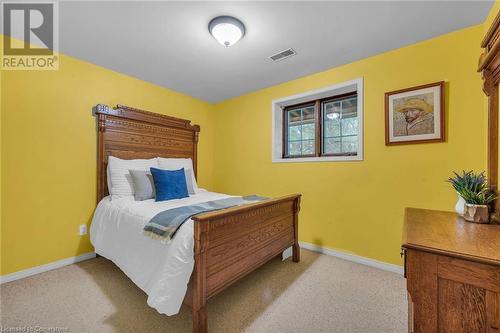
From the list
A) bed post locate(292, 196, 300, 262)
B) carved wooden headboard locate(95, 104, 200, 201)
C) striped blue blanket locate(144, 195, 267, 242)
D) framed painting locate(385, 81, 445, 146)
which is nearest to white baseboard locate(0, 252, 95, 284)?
carved wooden headboard locate(95, 104, 200, 201)

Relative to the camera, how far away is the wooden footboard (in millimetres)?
1346

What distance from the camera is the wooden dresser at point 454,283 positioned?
0.78m

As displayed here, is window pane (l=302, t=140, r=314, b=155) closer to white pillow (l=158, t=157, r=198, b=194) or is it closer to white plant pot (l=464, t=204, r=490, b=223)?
white pillow (l=158, t=157, r=198, b=194)

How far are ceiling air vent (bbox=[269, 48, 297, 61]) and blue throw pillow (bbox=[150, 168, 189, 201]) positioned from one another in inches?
70.6

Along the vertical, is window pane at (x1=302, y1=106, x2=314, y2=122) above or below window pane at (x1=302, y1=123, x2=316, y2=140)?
above

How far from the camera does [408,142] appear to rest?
84.0 inches

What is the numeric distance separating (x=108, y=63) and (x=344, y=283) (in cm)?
352

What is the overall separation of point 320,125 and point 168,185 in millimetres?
2135

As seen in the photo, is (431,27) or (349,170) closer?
(431,27)

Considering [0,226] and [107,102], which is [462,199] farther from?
[0,226]

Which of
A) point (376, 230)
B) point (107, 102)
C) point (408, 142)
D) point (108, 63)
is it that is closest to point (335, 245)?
point (376, 230)

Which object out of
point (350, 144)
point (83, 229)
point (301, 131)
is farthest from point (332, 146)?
point (83, 229)

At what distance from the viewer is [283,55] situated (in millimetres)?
2375

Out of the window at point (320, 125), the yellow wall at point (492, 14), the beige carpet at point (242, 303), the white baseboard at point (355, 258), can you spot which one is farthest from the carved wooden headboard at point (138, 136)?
the yellow wall at point (492, 14)
